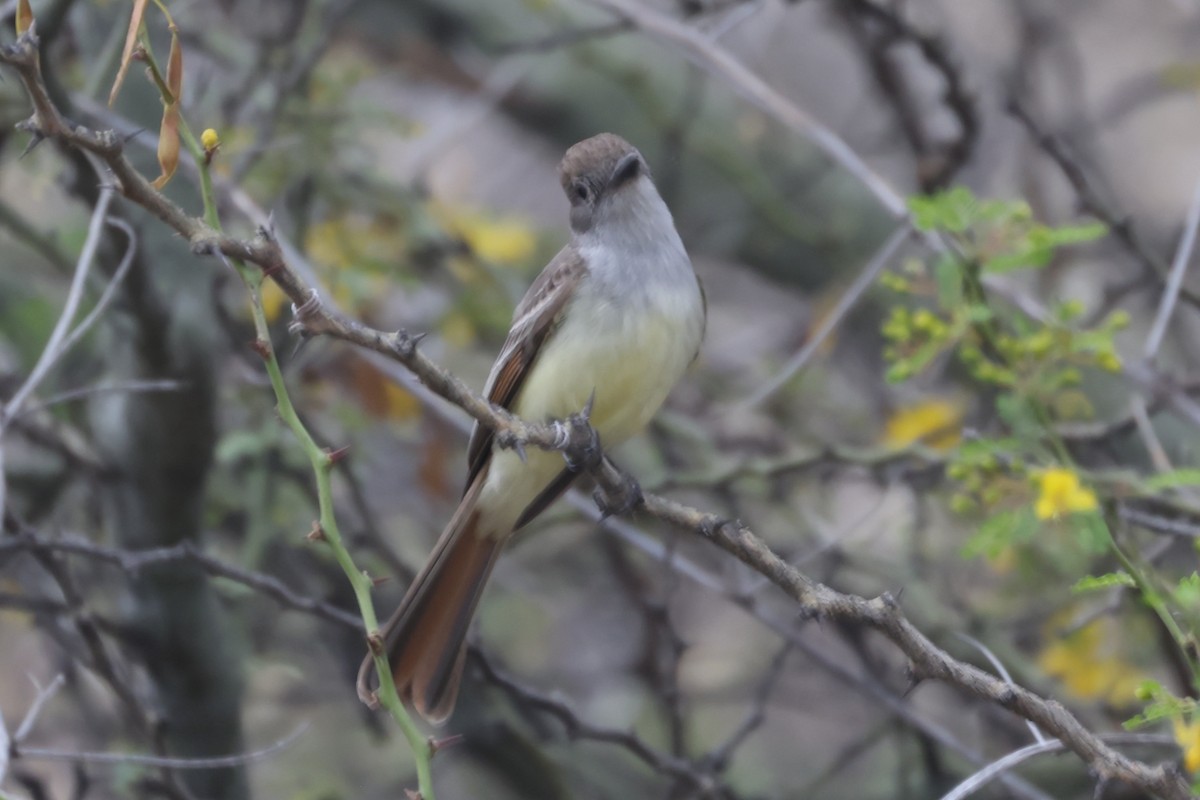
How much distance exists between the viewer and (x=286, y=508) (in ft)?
14.8

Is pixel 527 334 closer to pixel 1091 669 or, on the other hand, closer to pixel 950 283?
pixel 950 283

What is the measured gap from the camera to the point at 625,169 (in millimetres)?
3633

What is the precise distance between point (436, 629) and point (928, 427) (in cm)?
208

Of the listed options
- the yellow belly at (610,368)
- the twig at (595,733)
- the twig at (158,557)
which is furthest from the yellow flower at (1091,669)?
the twig at (158,557)

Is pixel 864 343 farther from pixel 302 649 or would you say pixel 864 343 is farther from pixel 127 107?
pixel 127 107

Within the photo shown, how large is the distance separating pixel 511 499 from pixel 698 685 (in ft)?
8.20

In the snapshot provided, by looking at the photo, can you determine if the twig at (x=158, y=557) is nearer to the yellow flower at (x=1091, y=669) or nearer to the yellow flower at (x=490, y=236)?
the yellow flower at (x=490, y=236)

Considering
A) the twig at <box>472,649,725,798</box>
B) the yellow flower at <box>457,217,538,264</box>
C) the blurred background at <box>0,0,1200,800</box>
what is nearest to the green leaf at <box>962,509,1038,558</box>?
the blurred background at <box>0,0,1200,800</box>

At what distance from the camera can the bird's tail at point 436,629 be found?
3.18 meters

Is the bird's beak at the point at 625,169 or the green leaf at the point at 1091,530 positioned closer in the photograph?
the green leaf at the point at 1091,530

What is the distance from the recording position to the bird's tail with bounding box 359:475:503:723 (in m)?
3.18

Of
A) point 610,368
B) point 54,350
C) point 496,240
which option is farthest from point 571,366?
point 496,240

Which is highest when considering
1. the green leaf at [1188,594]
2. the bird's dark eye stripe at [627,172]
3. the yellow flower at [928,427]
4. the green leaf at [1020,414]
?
the bird's dark eye stripe at [627,172]

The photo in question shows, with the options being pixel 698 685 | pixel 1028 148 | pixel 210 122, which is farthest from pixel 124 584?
pixel 1028 148
